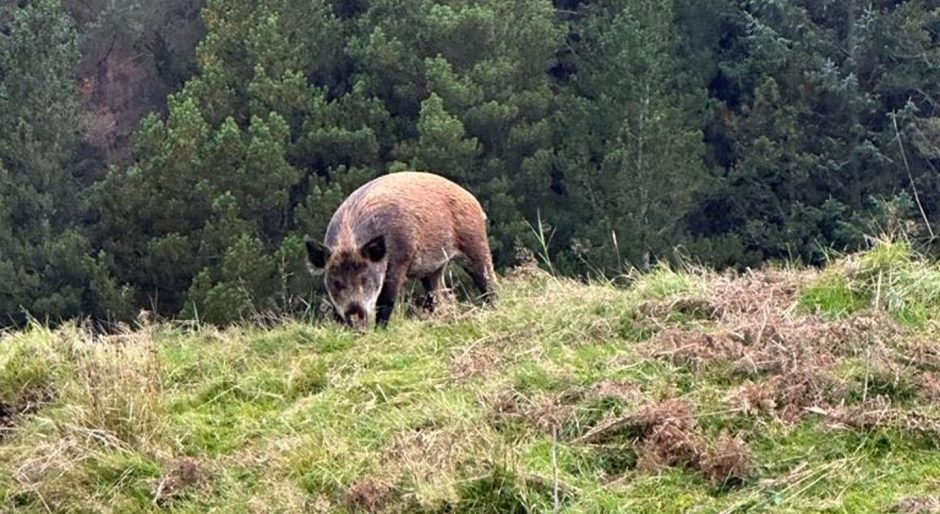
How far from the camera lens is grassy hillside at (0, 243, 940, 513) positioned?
5070mm

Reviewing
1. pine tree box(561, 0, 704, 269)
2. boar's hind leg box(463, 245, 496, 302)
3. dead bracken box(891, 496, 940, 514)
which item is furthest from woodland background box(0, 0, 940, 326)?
dead bracken box(891, 496, 940, 514)

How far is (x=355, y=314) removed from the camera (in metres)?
8.89

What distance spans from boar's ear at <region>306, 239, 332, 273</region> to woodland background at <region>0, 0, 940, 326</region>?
17.2 meters

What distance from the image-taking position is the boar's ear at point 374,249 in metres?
9.08

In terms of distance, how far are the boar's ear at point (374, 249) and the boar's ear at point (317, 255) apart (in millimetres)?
264

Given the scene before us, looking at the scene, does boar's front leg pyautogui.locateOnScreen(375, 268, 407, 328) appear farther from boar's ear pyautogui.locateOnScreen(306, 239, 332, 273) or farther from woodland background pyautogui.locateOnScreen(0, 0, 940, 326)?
woodland background pyautogui.locateOnScreen(0, 0, 940, 326)

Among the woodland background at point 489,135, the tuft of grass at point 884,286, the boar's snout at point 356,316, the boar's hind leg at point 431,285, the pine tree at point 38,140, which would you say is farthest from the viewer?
the pine tree at point 38,140

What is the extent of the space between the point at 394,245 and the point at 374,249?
41 centimetres

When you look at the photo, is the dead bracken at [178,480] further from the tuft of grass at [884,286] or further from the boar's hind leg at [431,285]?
the boar's hind leg at [431,285]

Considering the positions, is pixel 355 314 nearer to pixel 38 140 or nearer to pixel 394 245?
pixel 394 245

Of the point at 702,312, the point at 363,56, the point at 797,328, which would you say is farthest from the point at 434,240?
the point at 363,56

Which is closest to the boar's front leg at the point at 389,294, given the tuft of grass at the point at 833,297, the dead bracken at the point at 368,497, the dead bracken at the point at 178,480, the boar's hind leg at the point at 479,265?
the boar's hind leg at the point at 479,265

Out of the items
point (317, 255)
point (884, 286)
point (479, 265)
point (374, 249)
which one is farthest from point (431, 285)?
point (884, 286)

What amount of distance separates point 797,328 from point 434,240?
13.1 feet
